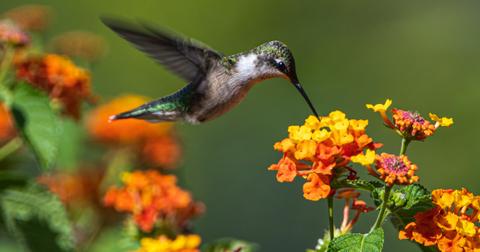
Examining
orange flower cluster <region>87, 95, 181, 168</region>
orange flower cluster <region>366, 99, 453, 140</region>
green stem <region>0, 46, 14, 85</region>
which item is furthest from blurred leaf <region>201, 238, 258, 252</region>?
orange flower cluster <region>87, 95, 181, 168</region>

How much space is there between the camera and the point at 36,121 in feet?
7.27

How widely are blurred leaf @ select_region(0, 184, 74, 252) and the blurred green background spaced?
2239mm

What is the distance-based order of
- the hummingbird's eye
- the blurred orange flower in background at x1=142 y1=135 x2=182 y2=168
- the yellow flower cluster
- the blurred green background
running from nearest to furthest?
the yellow flower cluster, the hummingbird's eye, the blurred orange flower in background at x1=142 y1=135 x2=182 y2=168, the blurred green background

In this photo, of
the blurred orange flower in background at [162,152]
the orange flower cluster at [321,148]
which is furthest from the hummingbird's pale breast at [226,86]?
the blurred orange flower in background at [162,152]

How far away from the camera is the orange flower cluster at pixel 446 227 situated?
1.56 metres

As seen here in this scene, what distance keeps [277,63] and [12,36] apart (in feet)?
2.78

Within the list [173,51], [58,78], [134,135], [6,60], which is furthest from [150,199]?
[134,135]

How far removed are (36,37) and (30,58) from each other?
492 mm

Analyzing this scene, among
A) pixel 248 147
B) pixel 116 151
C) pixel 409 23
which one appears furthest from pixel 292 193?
pixel 409 23

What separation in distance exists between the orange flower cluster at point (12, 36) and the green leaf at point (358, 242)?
1.31 meters

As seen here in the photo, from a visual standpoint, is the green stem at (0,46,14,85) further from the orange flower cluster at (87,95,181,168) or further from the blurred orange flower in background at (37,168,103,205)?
the orange flower cluster at (87,95,181,168)

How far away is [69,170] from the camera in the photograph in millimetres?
2752

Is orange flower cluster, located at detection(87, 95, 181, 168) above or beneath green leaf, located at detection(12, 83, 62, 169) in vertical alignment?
above

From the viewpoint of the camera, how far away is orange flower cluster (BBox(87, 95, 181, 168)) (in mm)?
3000
